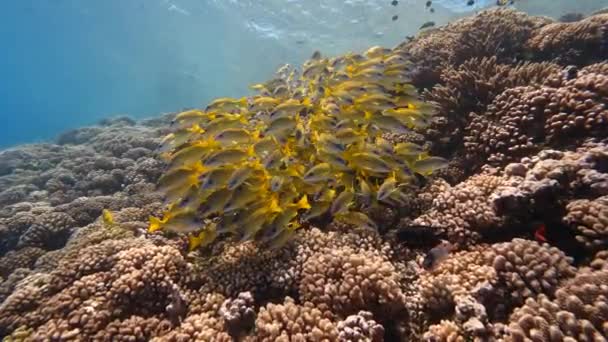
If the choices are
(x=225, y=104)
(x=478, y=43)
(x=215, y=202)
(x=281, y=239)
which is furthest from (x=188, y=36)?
(x=281, y=239)

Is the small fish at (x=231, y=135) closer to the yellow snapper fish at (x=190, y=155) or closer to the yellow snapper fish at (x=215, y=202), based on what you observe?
the yellow snapper fish at (x=190, y=155)

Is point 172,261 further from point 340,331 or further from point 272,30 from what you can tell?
point 272,30

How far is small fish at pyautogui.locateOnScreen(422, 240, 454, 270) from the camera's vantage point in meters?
3.77

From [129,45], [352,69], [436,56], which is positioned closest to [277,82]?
[352,69]

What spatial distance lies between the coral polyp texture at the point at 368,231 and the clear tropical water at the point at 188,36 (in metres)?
26.6

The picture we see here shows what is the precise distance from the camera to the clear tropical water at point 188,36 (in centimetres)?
Result: 4003

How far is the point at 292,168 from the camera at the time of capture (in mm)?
4211

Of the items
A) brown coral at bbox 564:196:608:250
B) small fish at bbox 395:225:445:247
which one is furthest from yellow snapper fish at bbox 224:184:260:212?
brown coral at bbox 564:196:608:250

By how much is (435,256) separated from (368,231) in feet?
2.70

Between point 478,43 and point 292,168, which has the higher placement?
point 478,43

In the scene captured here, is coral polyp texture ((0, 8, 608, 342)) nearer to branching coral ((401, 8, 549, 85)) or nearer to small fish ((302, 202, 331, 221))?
small fish ((302, 202, 331, 221))

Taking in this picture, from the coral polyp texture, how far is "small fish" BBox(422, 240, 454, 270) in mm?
16

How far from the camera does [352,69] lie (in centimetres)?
609

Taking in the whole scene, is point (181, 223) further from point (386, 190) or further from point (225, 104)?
point (225, 104)
